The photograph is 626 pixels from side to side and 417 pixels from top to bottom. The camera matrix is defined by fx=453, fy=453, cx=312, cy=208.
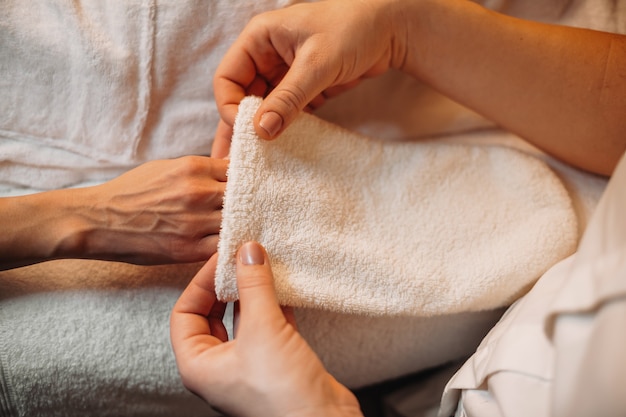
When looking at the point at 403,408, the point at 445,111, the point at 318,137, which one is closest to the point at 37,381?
the point at 318,137

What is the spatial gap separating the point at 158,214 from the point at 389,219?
0.32 metres

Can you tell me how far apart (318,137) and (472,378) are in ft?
1.21

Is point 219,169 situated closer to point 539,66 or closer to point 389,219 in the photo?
point 389,219

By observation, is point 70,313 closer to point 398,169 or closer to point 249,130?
point 249,130

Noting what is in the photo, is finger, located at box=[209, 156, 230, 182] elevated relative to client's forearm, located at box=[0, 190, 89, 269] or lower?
elevated

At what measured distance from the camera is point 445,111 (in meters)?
0.79

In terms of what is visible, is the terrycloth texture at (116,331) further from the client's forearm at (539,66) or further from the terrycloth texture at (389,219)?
the client's forearm at (539,66)

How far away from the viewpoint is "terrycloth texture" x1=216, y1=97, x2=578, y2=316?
0.58 meters

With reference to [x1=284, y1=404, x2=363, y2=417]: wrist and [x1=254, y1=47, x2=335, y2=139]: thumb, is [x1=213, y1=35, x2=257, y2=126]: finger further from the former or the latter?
[x1=284, y1=404, x2=363, y2=417]: wrist

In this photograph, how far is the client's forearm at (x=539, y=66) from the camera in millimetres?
647

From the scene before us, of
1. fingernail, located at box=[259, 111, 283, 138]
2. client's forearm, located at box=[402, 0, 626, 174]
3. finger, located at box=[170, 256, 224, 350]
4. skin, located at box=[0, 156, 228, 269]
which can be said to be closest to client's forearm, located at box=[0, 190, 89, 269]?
skin, located at box=[0, 156, 228, 269]

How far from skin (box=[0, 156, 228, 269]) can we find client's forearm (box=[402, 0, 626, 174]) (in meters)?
0.37

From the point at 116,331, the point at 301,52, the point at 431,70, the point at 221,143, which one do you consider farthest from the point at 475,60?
the point at 116,331

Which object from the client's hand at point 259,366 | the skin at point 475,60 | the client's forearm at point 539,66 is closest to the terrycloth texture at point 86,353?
the client's hand at point 259,366
